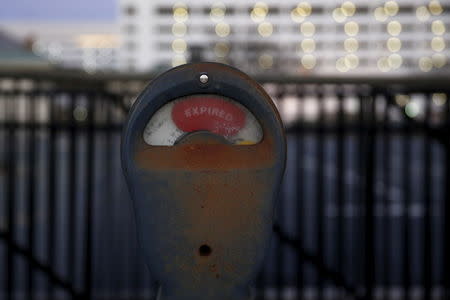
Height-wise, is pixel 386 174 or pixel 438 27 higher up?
pixel 438 27

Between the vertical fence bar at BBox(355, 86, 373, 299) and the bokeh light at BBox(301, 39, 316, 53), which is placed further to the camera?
the bokeh light at BBox(301, 39, 316, 53)

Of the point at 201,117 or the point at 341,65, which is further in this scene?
the point at 341,65

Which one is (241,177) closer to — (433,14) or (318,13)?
(318,13)

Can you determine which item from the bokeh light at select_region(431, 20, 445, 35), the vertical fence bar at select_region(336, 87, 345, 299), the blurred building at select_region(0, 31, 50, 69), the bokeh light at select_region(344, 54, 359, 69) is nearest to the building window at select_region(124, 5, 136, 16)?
the bokeh light at select_region(344, 54, 359, 69)

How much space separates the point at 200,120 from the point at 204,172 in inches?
5.0

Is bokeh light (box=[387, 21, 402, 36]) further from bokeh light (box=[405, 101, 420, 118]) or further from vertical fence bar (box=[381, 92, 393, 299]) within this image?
bokeh light (box=[405, 101, 420, 118])

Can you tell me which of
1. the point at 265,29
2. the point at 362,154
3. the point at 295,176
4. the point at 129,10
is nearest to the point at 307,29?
the point at 265,29

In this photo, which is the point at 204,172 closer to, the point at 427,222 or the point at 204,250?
the point at 204,250

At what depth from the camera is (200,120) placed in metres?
2.13

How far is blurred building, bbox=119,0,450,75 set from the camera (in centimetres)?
9200

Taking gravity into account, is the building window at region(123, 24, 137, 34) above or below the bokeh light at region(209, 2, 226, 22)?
below

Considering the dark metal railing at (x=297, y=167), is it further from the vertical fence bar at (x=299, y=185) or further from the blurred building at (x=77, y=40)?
the blurred building at (x=77, y=40)

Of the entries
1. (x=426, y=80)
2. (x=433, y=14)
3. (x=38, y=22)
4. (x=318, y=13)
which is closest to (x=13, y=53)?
(x=426, y=80)

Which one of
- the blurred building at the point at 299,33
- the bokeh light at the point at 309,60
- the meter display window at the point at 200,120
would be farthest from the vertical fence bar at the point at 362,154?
the bokeh light at the point at 309,60
